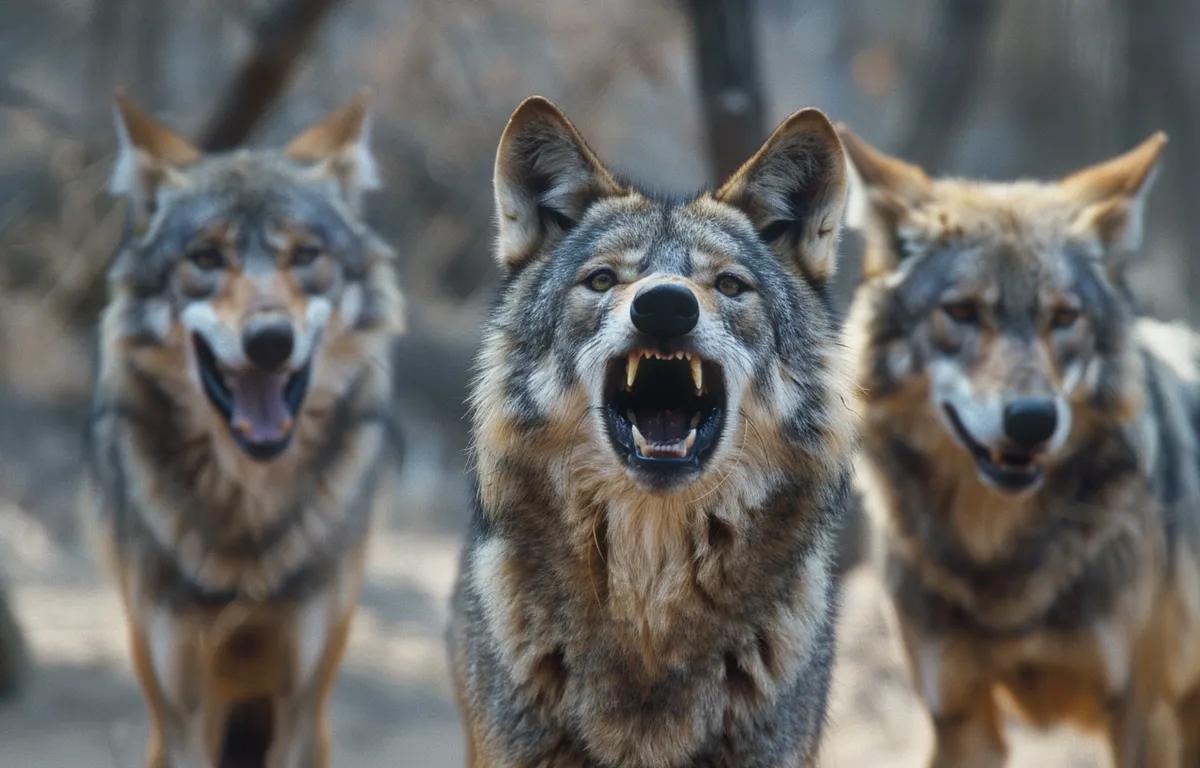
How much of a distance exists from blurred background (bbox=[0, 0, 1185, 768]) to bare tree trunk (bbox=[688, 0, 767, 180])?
0.04ft

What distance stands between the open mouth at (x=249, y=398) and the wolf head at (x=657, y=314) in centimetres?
172

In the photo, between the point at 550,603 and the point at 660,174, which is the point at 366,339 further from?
the point at 660,174

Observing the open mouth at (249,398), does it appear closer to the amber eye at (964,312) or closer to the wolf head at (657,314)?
the wolf head at (657,314)

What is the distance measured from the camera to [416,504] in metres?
12.1

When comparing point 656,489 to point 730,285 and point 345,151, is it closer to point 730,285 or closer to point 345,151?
point 730,285

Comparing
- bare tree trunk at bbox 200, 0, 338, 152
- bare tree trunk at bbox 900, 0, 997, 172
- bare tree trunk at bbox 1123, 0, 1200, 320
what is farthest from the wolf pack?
bare tree trunk at bbox 1123, 0, 1200, 320

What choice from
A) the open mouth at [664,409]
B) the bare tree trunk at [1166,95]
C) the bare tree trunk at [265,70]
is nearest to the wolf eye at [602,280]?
the open mouth at [664,409]

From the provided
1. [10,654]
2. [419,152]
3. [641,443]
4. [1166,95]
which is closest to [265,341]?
[641,443]

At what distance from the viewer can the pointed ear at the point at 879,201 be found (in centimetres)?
523

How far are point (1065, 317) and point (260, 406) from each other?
324cm

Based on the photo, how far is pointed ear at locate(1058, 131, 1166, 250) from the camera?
507cm

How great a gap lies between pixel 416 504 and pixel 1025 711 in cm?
779

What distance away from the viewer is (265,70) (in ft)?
25.0

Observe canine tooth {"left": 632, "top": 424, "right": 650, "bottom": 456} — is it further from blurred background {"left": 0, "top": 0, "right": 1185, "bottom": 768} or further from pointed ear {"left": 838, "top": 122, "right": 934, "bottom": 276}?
blurred background {"left": 0, "top": 0, "right": 1185, "bottom": 768}
